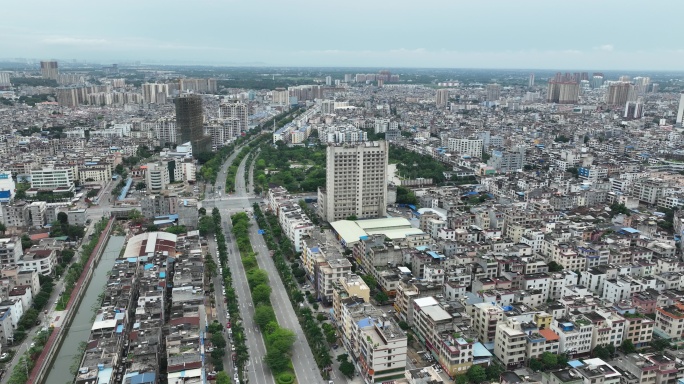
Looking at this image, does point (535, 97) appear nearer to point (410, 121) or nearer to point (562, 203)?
point (410, 121)

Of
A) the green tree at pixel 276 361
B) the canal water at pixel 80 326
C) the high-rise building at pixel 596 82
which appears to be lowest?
the canal water at pixel 80 326

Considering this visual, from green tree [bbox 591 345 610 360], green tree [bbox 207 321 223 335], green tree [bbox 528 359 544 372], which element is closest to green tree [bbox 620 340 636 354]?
green tree [bbox 591 345 610 360]

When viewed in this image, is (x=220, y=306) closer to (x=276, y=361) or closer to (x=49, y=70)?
(x=276, y=361)

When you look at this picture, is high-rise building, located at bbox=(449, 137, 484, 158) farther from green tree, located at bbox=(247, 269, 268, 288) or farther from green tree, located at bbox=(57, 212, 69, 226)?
green tree, located at bbox=(57, 212, 69, 226)

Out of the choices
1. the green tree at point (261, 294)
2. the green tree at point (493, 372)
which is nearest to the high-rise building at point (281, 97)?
the green tree at point (261, 294)

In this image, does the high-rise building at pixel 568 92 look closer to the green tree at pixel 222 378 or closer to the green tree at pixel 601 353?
the green tree at pixel 601 353

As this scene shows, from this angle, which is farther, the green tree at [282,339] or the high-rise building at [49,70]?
the high-rise building at [49,70]

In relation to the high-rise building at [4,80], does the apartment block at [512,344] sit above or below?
below
